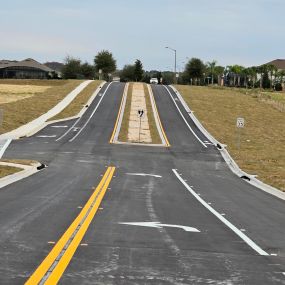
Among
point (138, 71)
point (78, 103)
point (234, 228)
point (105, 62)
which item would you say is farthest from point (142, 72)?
point (234, 228)

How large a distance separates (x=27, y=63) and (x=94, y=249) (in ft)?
621

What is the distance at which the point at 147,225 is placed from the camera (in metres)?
12.1

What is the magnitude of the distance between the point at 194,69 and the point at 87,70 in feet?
111

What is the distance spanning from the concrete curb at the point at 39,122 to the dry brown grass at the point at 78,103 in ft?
2.15

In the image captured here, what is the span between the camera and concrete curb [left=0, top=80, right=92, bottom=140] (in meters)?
47.9

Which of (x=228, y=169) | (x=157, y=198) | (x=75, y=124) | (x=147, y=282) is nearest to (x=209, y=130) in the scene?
(x=75, y=124)

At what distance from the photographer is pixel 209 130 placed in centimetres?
5694

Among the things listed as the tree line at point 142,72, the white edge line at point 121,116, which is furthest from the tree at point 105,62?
the white edge line at point 121,116

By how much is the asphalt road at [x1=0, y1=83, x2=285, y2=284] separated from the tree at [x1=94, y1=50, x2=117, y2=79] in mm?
130003

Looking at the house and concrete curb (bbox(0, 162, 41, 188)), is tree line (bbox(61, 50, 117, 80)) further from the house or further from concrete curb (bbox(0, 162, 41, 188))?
concrete curb (bbox(0, 162, 41, 188))

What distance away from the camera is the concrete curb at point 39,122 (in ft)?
157

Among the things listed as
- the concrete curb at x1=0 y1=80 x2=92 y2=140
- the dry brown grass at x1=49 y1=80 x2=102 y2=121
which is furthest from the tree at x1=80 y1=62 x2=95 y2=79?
the concrete curb at x1=0 y1=80 x2=92 y2=140

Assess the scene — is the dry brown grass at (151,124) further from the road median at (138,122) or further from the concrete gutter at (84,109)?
the concrete gutter at (84,109)

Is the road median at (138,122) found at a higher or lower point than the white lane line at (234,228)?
lower
